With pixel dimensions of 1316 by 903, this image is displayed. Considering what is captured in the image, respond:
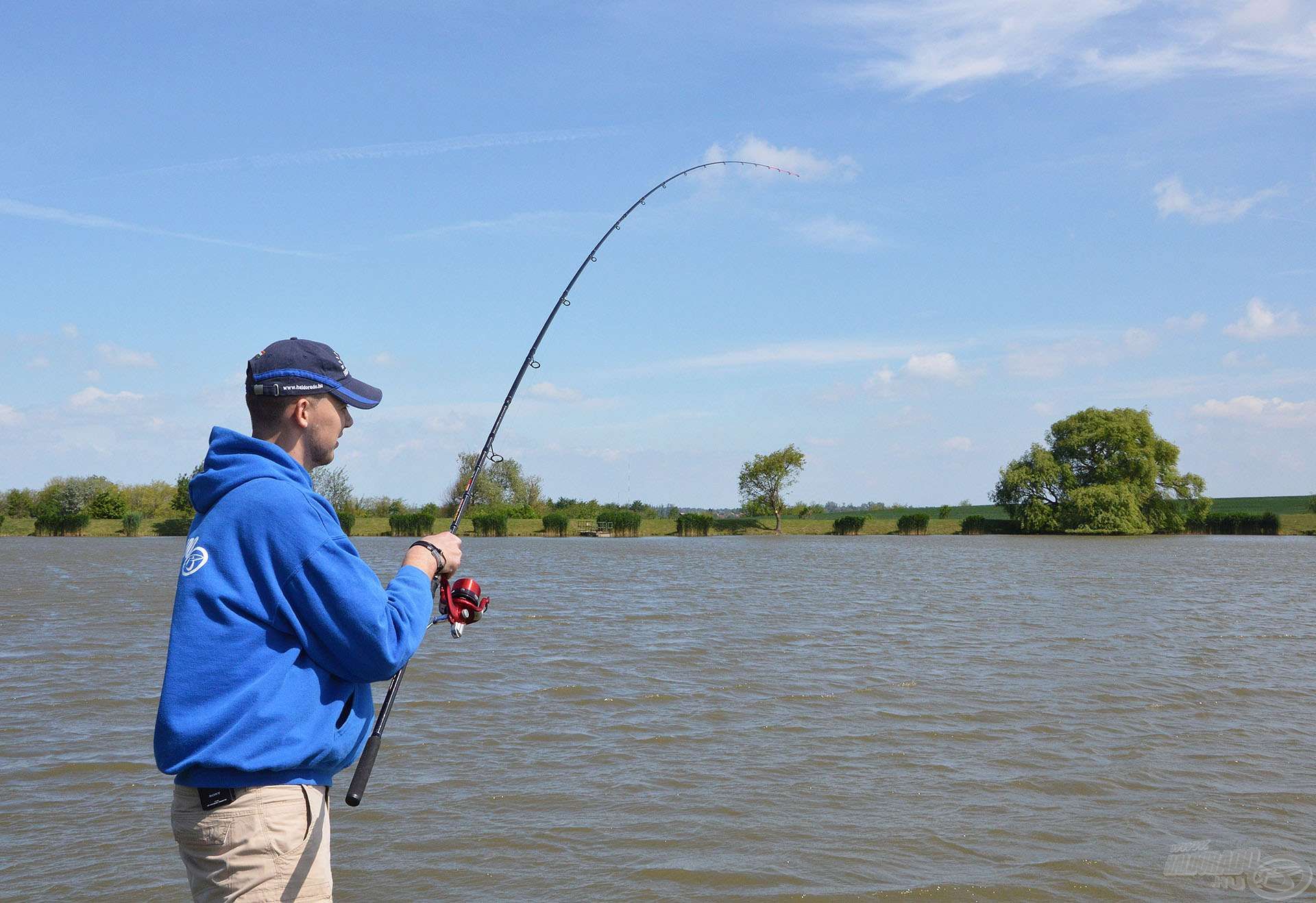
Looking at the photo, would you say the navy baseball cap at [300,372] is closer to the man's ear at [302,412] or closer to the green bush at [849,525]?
the man's ear at [302,412]

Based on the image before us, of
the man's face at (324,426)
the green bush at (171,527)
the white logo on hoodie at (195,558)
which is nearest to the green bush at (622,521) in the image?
the green bush at (171,527)

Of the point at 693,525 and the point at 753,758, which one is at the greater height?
the point at 693,525

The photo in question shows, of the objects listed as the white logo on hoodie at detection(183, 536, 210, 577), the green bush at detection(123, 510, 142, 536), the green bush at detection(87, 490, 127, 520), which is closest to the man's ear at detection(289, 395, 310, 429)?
the white logo on hoodie at detection(183, 536, 210, 577)

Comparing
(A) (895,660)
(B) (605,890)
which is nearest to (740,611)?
(A) (895,660)

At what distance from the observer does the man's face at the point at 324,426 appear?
2.67 metres

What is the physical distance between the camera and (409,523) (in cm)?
6016

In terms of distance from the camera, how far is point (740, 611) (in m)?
16.6

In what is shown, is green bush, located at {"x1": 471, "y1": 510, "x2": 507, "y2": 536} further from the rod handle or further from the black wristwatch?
the black wristwatch

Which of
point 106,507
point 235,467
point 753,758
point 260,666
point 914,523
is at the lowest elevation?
point 753,758

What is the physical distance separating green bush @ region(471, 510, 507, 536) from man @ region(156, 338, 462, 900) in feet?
194

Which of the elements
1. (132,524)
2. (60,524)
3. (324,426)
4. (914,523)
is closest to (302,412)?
(324,426)

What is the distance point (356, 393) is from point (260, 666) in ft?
2.52

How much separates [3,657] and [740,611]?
10061 mm

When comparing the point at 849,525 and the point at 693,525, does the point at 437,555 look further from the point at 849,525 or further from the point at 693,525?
the point at 849,525
